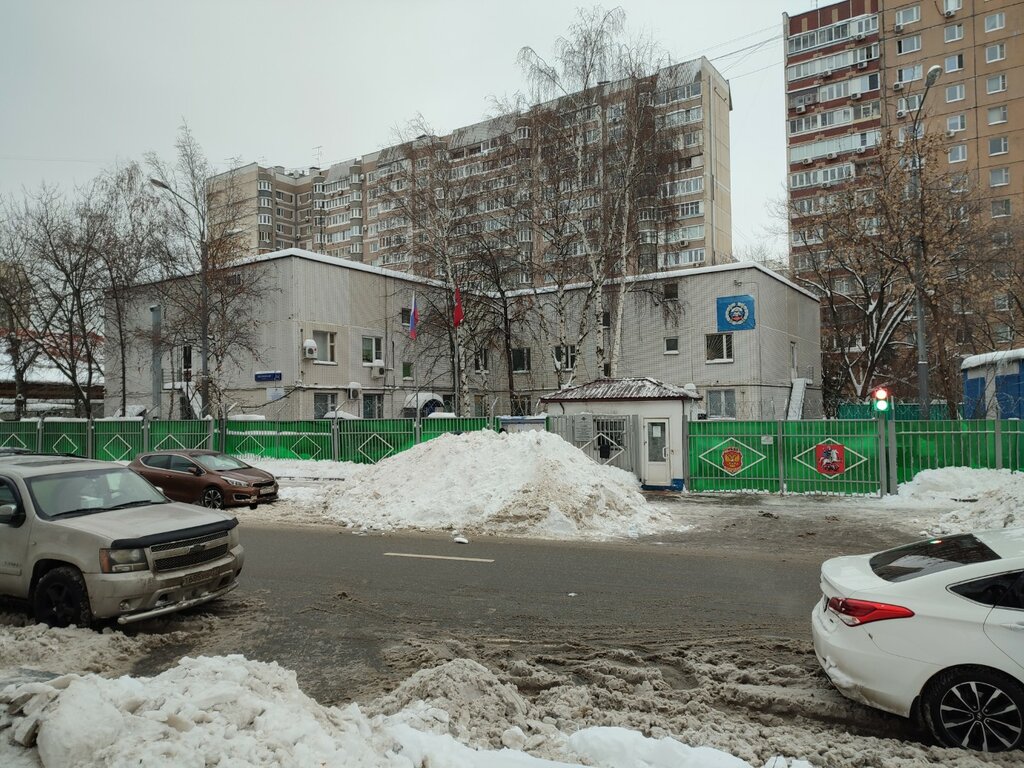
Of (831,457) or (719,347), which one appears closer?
(831,457)

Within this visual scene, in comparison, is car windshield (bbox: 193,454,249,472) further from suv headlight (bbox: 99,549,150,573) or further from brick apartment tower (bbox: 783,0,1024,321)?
brick apartment tower (bbox: 783,0,1024,321)

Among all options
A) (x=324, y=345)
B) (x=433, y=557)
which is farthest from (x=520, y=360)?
(x=433, y=557)

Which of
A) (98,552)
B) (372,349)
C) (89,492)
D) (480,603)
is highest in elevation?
(372,349)

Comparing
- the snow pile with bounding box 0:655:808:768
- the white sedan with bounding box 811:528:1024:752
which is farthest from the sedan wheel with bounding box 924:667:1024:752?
the snow pile with bounding box 0:655:808:768

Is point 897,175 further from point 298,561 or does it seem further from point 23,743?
point 23,743

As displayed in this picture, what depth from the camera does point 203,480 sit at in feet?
53.2

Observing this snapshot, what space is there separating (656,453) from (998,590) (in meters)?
15.0

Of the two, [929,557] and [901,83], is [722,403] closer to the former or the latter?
[929,557]

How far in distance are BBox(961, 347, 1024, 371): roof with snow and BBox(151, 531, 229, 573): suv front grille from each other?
2185 cm

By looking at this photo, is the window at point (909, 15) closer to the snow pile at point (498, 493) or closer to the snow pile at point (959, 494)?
the snow pile at point (959, 494)

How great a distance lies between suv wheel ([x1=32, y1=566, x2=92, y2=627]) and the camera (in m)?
6.21

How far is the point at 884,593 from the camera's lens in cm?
451

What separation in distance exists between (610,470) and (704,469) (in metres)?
2.84

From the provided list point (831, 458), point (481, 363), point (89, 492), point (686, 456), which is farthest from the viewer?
point (481, 363)
